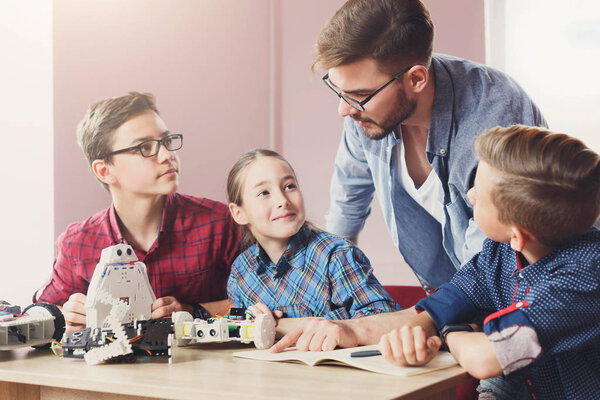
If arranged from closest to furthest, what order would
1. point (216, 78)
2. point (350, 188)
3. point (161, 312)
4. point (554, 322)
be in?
point (554, 322)
point (161, 312)
point (350, 188)
point (216, 78)

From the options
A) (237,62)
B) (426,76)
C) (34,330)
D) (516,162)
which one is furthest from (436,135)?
(237,62)

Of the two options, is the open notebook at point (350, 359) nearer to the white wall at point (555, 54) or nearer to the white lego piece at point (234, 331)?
the white lego piece at point (234, 331)

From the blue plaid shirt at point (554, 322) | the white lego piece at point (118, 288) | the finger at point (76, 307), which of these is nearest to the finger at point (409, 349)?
the blue plaid shirt at point (554, 322)

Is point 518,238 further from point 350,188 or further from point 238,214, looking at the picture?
point 350,188

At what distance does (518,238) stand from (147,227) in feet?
3.22

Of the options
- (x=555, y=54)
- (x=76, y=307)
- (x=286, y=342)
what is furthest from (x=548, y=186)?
(x=555, y=54)

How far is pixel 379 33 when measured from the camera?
1.68 m

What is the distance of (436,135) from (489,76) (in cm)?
19

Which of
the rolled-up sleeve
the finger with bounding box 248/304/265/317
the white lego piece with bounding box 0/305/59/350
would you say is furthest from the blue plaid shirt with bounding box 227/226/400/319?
the rolled-up sleeve

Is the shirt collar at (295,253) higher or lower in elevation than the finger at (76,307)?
higher

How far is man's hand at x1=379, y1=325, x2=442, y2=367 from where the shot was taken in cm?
103

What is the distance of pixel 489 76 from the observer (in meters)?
1.75

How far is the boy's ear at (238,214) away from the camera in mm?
1656

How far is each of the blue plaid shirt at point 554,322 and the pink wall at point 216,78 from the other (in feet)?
4.10
